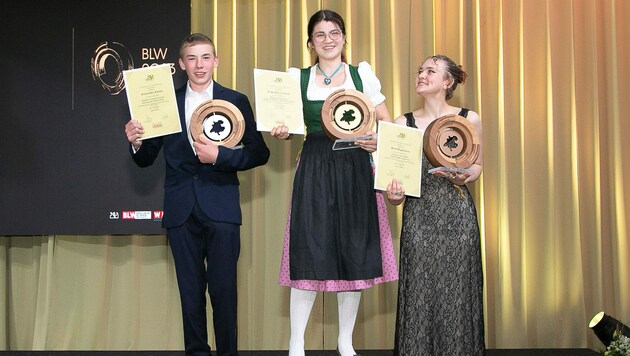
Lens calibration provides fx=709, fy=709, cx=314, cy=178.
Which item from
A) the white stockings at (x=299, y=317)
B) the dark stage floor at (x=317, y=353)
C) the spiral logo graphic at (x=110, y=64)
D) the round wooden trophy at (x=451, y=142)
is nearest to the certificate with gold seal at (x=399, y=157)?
the round wooden trophy at (x=451, y=142)

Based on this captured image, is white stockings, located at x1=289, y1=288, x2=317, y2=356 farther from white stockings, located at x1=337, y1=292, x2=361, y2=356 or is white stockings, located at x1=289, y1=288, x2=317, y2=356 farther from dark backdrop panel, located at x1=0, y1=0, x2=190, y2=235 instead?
dark backdrop panel, located at x1=0, y1=0, x2=190, y2=235

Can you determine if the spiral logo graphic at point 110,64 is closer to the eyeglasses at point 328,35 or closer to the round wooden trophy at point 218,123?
the round wooden trophy at point 218,123

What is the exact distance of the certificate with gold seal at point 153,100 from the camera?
10.2ft

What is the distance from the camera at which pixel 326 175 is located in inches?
124

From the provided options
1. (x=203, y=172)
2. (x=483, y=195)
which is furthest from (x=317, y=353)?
(x=483, y=195)

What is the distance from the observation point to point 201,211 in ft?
10.4

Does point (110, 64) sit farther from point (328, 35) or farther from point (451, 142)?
point (451, 142)

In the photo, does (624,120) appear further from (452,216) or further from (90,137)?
(90,137)

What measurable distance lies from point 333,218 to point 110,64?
1828 millimetres

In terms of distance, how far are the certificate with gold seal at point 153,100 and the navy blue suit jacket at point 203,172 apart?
0.12 meters

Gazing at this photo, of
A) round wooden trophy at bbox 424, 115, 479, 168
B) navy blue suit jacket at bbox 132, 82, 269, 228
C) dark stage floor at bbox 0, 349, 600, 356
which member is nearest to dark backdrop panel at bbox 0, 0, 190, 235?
dark stage floor at bbox 0, 349, 600, 356

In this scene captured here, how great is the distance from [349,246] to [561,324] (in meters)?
1.84

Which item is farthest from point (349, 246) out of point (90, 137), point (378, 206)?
point (90, 137)

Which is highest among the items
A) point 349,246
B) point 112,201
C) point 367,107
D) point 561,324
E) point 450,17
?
point 450,17
